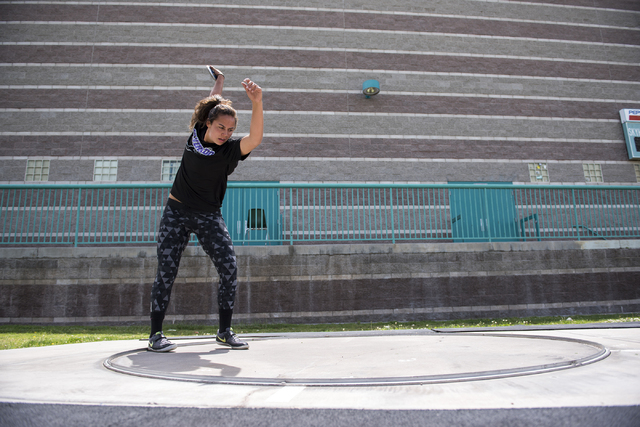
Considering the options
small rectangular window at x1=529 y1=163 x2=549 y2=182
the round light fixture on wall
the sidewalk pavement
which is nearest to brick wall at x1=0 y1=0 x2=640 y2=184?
small rectangular window at x1=529 y1=163 x2=549 y2=182

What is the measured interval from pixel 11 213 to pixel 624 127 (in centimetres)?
1794

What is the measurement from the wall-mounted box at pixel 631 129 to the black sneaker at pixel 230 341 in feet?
52.4

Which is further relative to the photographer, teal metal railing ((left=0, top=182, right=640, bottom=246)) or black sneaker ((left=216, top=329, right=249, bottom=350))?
teal metal railing ((left=0, top=182, right=640, bottom=246))

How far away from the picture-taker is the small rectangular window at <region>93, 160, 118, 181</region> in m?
11.6

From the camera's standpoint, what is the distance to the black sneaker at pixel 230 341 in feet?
8.65

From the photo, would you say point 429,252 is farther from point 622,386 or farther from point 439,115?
point 439,115

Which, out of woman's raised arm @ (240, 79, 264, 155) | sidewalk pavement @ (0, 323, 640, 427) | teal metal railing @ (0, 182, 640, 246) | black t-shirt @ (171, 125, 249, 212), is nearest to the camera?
sidewalk pavement @ (0, 323, 640, 427)

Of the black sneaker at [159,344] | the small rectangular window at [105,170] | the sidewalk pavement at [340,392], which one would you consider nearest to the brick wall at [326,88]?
the small rectangular window at [105,170]

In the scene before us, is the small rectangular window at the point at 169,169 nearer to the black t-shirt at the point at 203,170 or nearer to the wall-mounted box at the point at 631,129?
the black t-shirt at the point at 203,170

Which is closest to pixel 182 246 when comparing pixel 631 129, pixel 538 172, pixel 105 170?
pixel 105 170

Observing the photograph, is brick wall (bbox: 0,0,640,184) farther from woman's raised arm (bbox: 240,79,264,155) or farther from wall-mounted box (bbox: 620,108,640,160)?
woman's raised arm (bbox: 240,79,264,155)

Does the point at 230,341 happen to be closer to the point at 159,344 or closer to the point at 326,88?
the point at 159,344

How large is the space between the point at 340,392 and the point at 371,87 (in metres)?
12.0

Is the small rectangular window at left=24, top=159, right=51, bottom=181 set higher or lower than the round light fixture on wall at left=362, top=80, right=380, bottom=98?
lower
